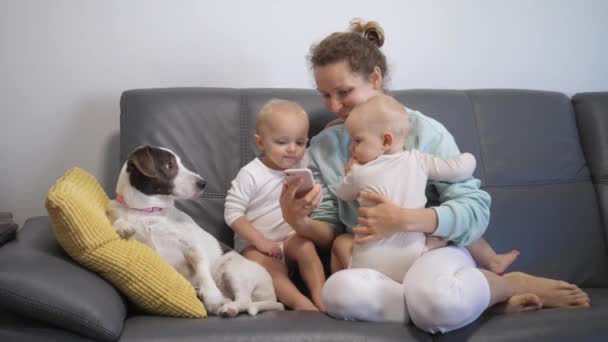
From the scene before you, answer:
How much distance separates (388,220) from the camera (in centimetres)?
150

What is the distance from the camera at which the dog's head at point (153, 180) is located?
5.44ft

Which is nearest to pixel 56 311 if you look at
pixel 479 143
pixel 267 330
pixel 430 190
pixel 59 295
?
pixel 59 295

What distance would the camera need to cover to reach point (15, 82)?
219cm

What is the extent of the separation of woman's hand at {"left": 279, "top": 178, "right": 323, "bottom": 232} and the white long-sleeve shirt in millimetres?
215

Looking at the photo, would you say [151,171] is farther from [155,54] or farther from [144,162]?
[155,54]

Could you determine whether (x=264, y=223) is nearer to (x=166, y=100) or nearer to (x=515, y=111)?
(x=166, y=100)

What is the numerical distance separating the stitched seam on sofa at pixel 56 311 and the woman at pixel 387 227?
1.78ft

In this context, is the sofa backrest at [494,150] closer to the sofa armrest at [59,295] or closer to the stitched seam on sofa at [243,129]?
the stitched seam on sofa at [243,129]

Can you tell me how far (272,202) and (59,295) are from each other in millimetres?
832

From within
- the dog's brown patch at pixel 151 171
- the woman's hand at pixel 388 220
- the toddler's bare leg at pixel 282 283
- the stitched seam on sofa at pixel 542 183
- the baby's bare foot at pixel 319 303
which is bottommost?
the baby's bare foot at pixel 319 303

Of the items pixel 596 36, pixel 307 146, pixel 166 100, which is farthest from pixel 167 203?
pixel 596 36

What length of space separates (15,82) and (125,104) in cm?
52

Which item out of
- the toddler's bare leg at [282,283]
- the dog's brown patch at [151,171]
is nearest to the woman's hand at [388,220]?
the toddler's bare leg at [282,283]

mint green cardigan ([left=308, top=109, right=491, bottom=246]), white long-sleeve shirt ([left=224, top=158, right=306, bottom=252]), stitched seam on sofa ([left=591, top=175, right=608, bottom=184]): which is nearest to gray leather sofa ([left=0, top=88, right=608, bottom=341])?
stitched seam on sofa ([left=591, top=175, right=608, bottom=184])
